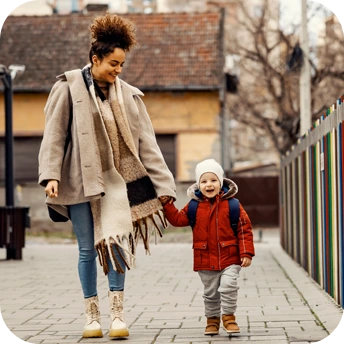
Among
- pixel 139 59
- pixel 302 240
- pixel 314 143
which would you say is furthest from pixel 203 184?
pixel 139 59

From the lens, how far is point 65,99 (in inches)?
245

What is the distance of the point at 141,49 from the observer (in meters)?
28.5

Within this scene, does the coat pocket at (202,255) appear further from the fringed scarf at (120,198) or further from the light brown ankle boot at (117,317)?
the light brown ankle boot at (117,317)

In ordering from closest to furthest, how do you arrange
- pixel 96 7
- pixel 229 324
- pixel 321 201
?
pixel 229 324 → pixel 321 201 → pixel 96 7

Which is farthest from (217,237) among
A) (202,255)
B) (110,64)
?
(110,64)

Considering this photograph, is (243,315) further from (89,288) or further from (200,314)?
(89,288)

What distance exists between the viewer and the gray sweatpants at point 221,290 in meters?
6.13

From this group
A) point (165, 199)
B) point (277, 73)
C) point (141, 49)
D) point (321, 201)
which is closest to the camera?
point (165, 199)

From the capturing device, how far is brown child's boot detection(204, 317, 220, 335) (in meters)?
6.14

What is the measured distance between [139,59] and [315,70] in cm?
545

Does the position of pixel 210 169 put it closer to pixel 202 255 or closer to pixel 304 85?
pixel 202 255

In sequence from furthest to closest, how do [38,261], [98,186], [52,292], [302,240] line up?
A: [38,261] < [302,240] < [52,292] < [98,186]

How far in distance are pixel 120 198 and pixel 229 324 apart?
1.06m

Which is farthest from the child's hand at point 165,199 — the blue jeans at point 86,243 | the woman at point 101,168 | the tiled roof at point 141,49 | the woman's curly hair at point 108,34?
the tiled roof at point 141,49
